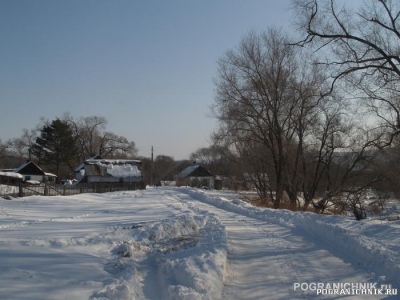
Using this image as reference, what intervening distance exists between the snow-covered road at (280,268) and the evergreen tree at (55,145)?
71782 millimetres

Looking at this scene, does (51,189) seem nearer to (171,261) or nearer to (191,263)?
(171,261)

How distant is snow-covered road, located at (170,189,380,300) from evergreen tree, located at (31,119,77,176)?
→ 7178 cm

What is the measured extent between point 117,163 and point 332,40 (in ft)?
160

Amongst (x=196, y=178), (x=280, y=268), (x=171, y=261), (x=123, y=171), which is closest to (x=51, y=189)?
(x=123, y=171)

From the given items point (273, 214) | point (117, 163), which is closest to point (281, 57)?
point (273, 214)

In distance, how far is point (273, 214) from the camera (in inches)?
722

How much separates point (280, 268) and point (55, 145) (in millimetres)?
76177

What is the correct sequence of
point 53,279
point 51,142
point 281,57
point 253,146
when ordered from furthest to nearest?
point 51,142 < point 253,146 < point 281,57 < point 53,279

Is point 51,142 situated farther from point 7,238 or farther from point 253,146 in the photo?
point 7,238

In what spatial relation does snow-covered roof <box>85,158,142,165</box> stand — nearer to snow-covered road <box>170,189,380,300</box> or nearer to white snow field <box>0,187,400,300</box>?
white snow field <box>0,187,400,300</box>

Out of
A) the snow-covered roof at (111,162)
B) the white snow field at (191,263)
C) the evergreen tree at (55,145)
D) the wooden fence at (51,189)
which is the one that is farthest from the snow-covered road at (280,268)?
the evergreen tree at (55,145)

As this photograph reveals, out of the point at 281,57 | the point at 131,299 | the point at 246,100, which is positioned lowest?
the point at 131,299

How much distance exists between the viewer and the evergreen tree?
253 feet

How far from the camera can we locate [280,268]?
25.8ft
